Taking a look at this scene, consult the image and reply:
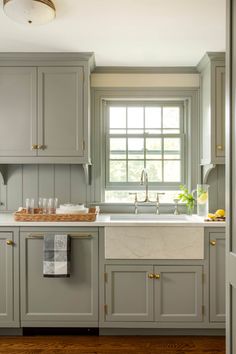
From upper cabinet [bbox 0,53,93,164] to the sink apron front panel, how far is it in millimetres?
770

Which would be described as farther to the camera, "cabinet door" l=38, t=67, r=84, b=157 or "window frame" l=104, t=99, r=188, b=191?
"window frame" l=104, t=99, r=188, b=191

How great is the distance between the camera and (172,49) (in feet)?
9.75

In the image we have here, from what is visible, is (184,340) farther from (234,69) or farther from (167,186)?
(234,69)

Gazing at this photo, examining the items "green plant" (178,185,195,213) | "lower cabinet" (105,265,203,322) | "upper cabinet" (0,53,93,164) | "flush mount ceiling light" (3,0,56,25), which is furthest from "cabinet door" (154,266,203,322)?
"flush mount ceiling light" (3,0,56,25)

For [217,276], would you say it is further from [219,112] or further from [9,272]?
[9,272]

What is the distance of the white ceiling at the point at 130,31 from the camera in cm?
225

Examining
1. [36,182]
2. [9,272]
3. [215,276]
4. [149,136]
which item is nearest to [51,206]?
[36,182]

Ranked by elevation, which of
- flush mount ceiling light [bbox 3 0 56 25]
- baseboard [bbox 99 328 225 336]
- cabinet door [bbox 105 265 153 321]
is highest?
flush mount ceiling light [bbox 3 0 56 25]

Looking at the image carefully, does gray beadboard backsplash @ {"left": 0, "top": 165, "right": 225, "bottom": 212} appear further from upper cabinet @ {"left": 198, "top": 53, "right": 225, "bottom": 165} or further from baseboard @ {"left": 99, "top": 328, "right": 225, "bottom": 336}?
baseboard @ {"left": 99, "top": 328, "right": 225, "bottom": 336}

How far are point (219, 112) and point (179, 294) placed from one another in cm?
156

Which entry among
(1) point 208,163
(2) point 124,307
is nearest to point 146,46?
(1) point 208,163

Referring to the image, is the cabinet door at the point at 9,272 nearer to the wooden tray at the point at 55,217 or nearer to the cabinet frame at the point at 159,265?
the wooden tray at the point at 55,217

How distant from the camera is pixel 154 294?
9.37 ft

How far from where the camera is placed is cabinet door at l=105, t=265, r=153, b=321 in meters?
2.85
